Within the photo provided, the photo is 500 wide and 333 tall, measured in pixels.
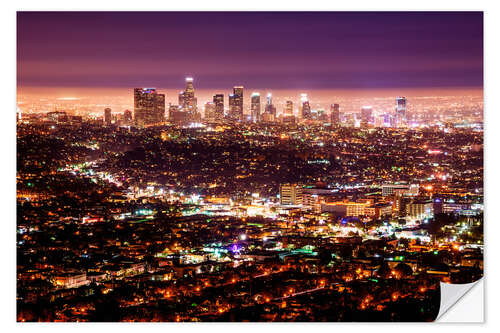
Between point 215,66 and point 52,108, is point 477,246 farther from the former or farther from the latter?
point 52,108

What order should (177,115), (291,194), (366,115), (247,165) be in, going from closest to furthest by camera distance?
(177,115) < (366,115) < (247,165) < (291,194)

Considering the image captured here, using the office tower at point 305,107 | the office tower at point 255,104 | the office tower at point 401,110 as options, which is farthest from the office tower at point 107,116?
the office tower at point 401,110

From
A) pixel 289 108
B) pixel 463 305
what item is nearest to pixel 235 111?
→ pixel 289 108

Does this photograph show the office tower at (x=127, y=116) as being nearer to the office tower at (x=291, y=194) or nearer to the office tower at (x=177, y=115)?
the office tower at (x=177, y=115)

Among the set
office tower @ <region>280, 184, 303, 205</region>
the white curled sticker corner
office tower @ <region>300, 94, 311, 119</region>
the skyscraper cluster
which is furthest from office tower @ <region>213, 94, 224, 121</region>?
the white curled sticker corner

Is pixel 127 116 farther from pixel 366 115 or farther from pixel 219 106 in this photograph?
pixel 366 115

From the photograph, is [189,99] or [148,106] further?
[148,106]
